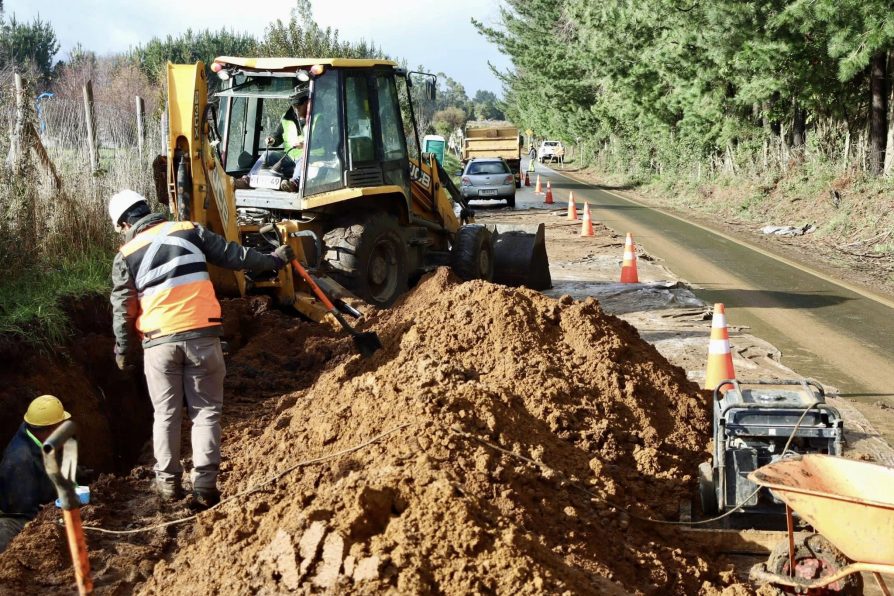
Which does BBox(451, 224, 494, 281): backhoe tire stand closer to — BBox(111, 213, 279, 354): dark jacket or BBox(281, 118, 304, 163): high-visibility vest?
BBox(281, 118, 304, 163): high-visibility vest

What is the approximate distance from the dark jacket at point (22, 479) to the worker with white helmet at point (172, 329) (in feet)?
2.85

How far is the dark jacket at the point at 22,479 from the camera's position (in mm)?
6617

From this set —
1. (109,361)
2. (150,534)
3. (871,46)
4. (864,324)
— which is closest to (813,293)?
(864,324)

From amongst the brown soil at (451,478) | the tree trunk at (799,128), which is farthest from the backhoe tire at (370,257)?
the tree trunk at (799,128)

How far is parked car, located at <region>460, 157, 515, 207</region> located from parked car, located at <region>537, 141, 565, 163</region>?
4903cm

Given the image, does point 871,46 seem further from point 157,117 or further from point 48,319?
point 48,319

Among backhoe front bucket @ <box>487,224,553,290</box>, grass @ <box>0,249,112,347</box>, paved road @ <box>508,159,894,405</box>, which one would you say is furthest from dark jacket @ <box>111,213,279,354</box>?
backhoe front bucket @ <box>487,224,553,290</box>

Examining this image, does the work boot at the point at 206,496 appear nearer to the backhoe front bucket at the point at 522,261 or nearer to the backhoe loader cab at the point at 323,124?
the backhoe loader cab at the point at 323,124

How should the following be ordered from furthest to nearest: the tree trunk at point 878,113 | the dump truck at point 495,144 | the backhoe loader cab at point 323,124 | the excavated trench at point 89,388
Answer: the dump truck at point 495,144 → the tree trunk at point 878,113 → the backhoe loader cab at point 323,124 → the excavated trench at point 89,388

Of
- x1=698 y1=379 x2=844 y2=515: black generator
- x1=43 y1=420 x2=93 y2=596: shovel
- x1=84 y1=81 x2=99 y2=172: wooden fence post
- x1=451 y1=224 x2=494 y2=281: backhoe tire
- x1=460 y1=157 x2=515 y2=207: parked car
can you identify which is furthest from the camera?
x1=460 y1=157 x2=515 y2=207: parked car

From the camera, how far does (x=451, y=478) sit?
5086 millimetres

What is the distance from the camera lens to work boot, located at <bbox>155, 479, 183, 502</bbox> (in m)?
6.54

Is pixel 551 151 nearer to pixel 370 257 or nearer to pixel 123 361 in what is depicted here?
pixel 370 257

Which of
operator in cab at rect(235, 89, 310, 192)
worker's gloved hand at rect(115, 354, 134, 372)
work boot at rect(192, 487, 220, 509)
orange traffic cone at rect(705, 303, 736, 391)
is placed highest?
operator in cab at rect(235, 89, 310, 192)
